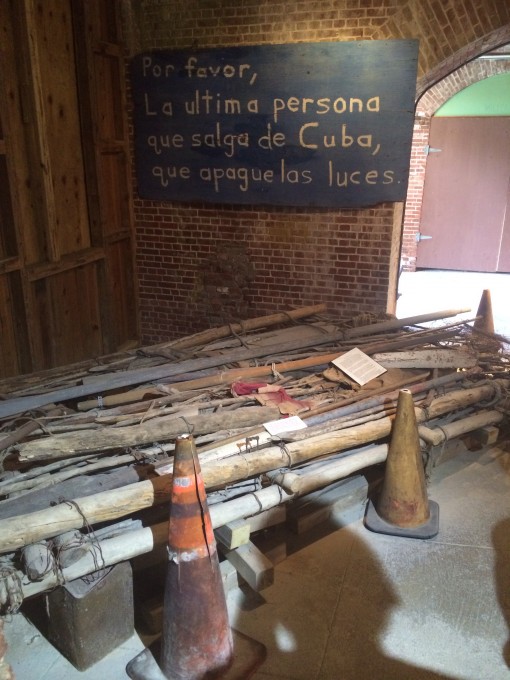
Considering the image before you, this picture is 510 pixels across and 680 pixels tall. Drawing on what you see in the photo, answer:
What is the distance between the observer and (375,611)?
10.7 feet

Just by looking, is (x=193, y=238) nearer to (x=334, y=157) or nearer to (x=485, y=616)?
(x=334, y=157)

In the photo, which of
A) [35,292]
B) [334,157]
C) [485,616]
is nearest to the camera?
[485,616]

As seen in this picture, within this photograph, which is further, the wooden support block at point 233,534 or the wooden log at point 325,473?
the wooden log at point 325,473

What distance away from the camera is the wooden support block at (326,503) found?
3801 mm

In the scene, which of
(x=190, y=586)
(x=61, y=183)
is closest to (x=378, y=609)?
(x=190, y=586)

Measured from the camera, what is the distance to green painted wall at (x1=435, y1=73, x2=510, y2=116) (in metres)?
10.8

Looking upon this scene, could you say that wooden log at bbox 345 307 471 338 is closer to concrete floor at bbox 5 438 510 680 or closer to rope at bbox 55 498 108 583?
concrete floor at bbox 5 438 510 680

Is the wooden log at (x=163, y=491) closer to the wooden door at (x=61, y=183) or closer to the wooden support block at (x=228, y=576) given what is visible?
the wooden support block at (x=228, y=576)

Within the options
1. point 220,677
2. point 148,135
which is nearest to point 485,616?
point 220,677

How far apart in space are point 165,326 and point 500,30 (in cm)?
501

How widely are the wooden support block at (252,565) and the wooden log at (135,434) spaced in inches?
34.2

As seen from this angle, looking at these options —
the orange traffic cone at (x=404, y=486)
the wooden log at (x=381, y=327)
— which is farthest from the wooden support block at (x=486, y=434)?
the wooden log at (x=381, y=327)

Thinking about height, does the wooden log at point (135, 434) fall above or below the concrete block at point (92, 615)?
above

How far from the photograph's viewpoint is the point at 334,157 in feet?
20.4
